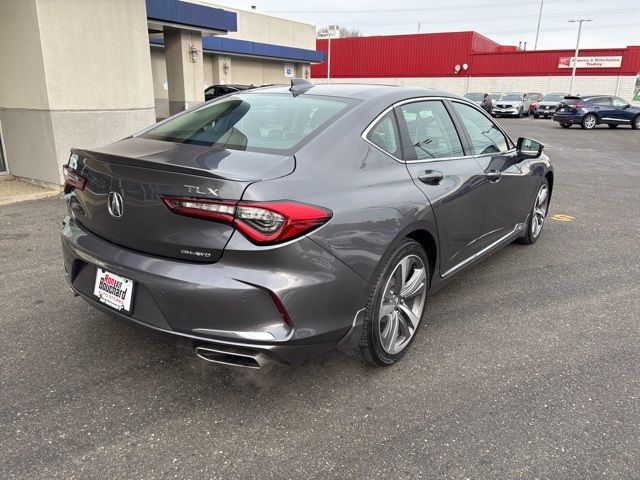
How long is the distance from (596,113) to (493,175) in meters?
22.9

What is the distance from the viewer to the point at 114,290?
2.56 m

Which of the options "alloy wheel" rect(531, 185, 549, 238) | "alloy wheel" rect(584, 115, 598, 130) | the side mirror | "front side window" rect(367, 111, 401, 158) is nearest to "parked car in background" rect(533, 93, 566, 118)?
"alloy wheel" rect(584, 115, 598, 130)

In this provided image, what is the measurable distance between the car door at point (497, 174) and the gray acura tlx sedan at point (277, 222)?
1.51 ft

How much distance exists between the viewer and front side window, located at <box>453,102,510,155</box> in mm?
3949

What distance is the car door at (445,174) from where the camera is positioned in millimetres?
3183

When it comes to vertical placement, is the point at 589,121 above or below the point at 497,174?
below

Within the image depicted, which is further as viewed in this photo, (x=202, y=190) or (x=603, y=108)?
(x=603, y=108)

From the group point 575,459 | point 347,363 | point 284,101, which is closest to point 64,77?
point 284,101

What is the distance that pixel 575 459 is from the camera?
2.36 meters

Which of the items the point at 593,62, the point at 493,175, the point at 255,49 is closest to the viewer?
the point at 493,175

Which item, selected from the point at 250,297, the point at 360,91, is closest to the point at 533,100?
the point at 360,91

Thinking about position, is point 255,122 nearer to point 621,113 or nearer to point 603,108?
point 603,108

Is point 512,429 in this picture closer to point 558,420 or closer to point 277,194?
point 558,420

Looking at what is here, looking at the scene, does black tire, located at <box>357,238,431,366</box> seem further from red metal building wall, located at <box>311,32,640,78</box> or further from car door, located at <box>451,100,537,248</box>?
red metal building wall, located at <box>311,32,640,78</box>
